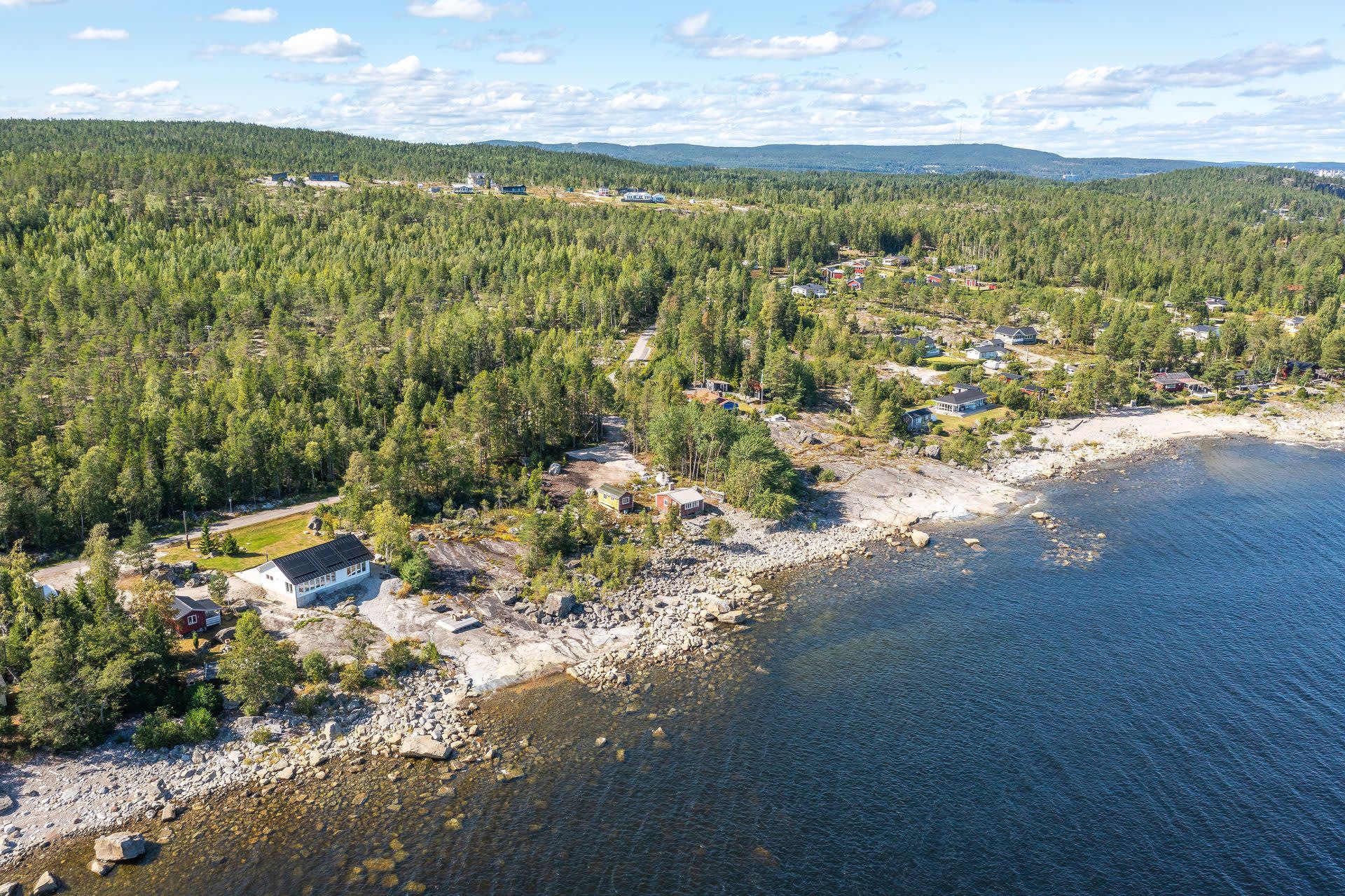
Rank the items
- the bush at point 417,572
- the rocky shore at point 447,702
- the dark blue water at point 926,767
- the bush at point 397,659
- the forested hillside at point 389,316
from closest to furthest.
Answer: the dark blue water at point 926,767 → the rocky shore at point 447,702 → the bush at point 397,659 → the bush at point 417,572 → the forested hillside at point 389,316

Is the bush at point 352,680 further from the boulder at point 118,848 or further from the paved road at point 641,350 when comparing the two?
the paved road at point 641,350

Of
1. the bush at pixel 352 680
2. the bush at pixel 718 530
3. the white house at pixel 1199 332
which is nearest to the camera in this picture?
the bush at pixel 352 680

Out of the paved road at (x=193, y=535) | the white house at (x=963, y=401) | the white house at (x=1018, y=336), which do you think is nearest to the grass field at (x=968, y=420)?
the white house at (x=963, y=401)

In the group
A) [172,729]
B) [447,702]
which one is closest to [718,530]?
[447,702]

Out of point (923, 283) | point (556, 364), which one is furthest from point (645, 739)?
point (923, 283)

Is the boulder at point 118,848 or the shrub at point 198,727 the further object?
the shrub at point 198,727

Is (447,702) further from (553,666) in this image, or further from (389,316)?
(389,316)
